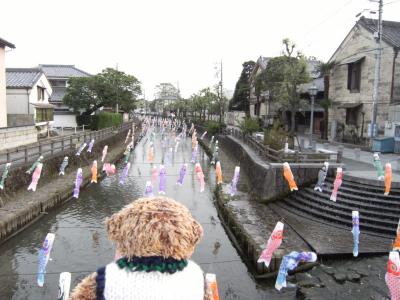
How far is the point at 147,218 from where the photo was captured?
2770 mm

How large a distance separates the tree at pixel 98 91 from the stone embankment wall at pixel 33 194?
22.7 meters

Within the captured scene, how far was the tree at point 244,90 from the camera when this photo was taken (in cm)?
5691

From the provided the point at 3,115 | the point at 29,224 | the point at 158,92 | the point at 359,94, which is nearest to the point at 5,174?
the point at 29,224

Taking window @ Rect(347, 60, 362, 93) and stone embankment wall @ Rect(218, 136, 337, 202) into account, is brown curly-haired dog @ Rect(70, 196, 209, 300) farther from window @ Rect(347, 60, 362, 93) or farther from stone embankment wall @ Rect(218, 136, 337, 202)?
window @ Rect(347, 60, 362, 93)

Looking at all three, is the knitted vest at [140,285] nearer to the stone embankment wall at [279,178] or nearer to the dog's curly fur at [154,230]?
the dog's curly fur at [154,230]

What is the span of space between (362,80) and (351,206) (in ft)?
59.4

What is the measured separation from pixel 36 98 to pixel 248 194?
26.8m

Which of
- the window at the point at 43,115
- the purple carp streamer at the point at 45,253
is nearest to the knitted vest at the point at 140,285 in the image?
the purple carp streamer at the point at 45,253

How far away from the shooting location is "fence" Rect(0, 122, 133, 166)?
53.4 feet

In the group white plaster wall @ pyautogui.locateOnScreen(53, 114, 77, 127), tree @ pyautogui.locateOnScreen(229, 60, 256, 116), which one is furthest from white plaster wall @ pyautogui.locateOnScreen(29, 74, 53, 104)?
tree @ pyautogui.locateOnScreen(229, 60, 256, 116)

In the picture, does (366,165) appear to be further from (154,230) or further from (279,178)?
(154,230)

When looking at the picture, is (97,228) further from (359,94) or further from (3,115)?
(359,94)

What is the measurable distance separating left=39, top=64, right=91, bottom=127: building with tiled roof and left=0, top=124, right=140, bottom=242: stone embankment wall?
2592cm

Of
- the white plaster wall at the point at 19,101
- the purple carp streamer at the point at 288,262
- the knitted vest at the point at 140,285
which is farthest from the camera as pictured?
the white plaster wall at the point at 19,101
